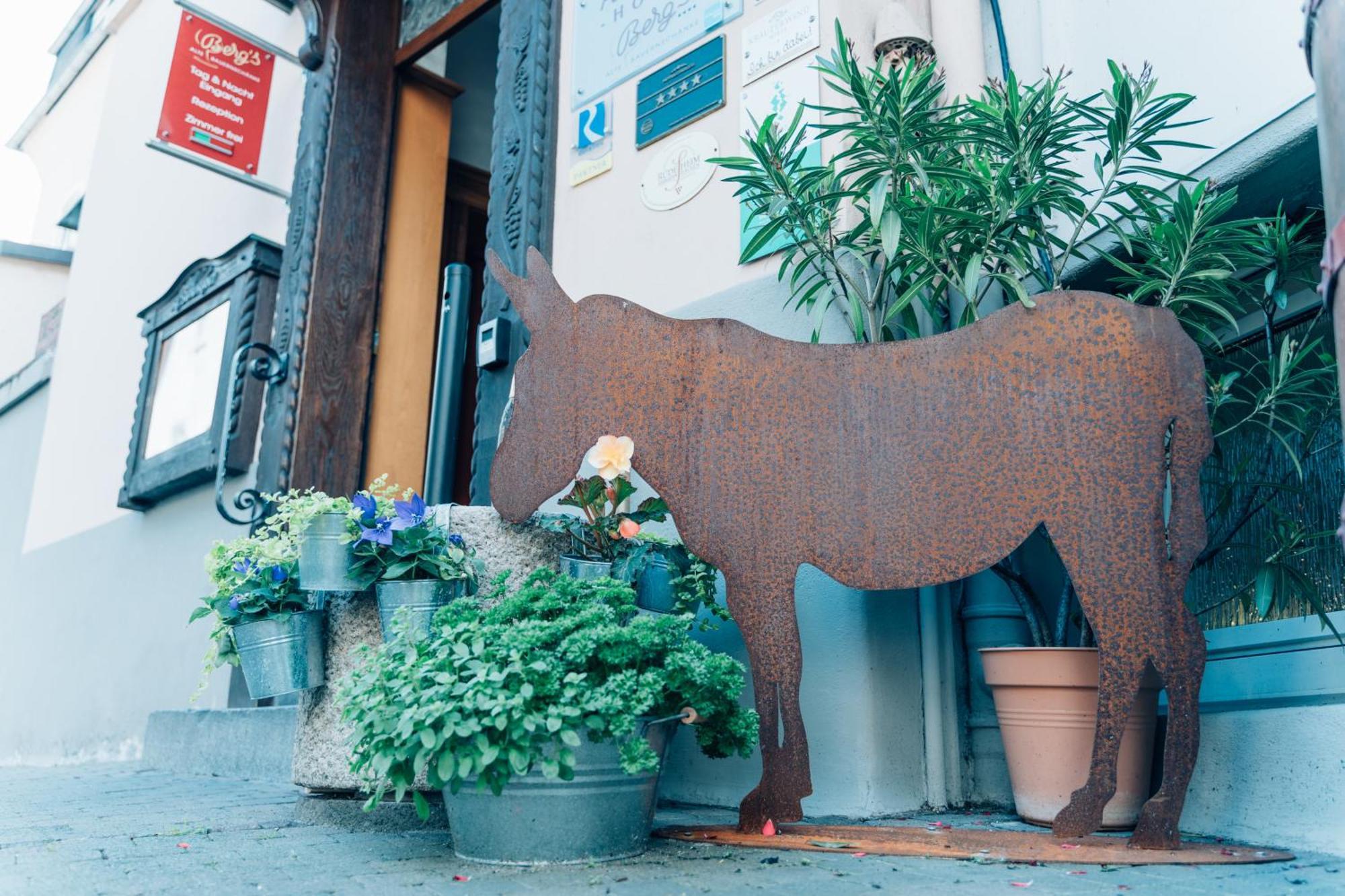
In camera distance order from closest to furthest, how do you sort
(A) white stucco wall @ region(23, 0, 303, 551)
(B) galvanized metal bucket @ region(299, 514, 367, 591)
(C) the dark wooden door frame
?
(B) galvanized metal bucket @ region(299, 514, 367, 591) → (C) the dark wooden door frame → (A) white stucco wall @ region(23, 0, 303, 551)

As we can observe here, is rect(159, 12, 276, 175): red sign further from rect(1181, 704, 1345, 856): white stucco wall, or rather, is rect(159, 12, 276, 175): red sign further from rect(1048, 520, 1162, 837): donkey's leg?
rect(1181, 704, 1345, 856): white stucco wall

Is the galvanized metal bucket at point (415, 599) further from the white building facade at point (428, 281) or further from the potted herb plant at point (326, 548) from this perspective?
the white building facade at point (428, 281)

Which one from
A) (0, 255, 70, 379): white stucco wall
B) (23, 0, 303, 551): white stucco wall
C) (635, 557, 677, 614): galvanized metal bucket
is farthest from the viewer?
(0, 255, 70, 379): white stucco wall

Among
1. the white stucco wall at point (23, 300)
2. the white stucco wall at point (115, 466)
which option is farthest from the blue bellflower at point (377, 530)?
the white stucco wall at point (23, 300)

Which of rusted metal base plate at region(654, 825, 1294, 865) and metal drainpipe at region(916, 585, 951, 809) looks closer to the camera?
rusted metal base plate at region(654, 825, 1294, 865)

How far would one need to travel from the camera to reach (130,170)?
678cm

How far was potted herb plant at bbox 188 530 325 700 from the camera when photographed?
2.42 meters

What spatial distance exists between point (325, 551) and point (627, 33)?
7.13 feet

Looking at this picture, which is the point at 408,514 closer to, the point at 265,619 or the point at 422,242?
the point at 265,619

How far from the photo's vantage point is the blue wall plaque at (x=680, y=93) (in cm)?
324

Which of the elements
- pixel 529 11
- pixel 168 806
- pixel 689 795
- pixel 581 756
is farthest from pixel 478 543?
pixel 529 11

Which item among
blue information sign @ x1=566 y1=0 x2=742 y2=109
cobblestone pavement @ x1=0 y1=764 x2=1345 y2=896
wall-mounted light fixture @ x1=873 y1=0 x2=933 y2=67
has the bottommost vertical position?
cobblestone pavement @ x1=0 y1=764 x2=1345 y2=896

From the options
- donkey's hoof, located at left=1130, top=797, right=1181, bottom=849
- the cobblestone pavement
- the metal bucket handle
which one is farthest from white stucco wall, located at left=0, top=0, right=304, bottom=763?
donkey's hoof, located at left=1130, top=797, right=1181, bottom=849

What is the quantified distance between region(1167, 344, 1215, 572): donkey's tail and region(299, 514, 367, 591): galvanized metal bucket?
1.70 m
